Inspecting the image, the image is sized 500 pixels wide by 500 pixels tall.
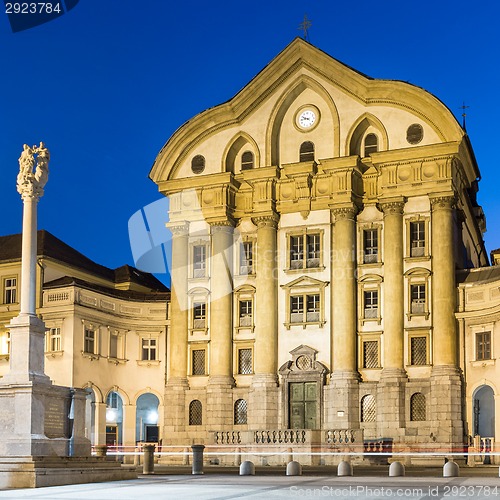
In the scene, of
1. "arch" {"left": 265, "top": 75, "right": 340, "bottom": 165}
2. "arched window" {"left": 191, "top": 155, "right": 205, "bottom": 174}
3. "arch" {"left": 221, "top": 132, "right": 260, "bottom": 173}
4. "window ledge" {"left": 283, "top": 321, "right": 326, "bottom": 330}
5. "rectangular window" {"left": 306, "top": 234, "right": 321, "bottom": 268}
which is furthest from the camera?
"arched window" {"left": 191, "top": 155, "right": 205, "bottom": 174}

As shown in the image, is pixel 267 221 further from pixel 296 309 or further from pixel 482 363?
pixel 482 363

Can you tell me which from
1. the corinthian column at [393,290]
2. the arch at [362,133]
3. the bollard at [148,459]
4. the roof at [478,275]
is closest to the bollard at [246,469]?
the bollard at [148,459]

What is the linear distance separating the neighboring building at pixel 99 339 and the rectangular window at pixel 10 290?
6 cm

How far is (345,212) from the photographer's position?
5469 cm

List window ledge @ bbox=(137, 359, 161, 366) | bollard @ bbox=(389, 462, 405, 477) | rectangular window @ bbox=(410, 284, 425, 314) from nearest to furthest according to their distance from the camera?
bollard @ bbox=(389, 462, 405, 477)
rectangular window @ bbox=(410, 284, 425, 314)
window ledge @ bbox=(137, 359, 161, 366)

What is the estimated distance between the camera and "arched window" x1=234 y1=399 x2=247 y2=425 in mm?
56469

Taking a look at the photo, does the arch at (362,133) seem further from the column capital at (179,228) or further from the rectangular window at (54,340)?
the rectangular window at (54,340)

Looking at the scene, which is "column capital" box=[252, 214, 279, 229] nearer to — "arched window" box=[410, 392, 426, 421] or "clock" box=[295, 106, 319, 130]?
"clock" box=[295, 106, 319, 130]

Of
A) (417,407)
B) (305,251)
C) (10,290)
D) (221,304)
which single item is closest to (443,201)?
(305,251)

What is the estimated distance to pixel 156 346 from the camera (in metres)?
60.6

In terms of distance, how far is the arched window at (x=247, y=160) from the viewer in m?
58.9

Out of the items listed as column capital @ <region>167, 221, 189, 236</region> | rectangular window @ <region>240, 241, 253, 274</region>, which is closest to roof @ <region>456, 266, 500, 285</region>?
rectangular window @ <region>240, 241, 253, 274</region>

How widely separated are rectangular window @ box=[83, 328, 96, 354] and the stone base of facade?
26.0 meters

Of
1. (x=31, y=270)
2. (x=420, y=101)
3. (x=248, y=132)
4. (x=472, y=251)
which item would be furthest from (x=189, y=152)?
(x=31, y=270)
